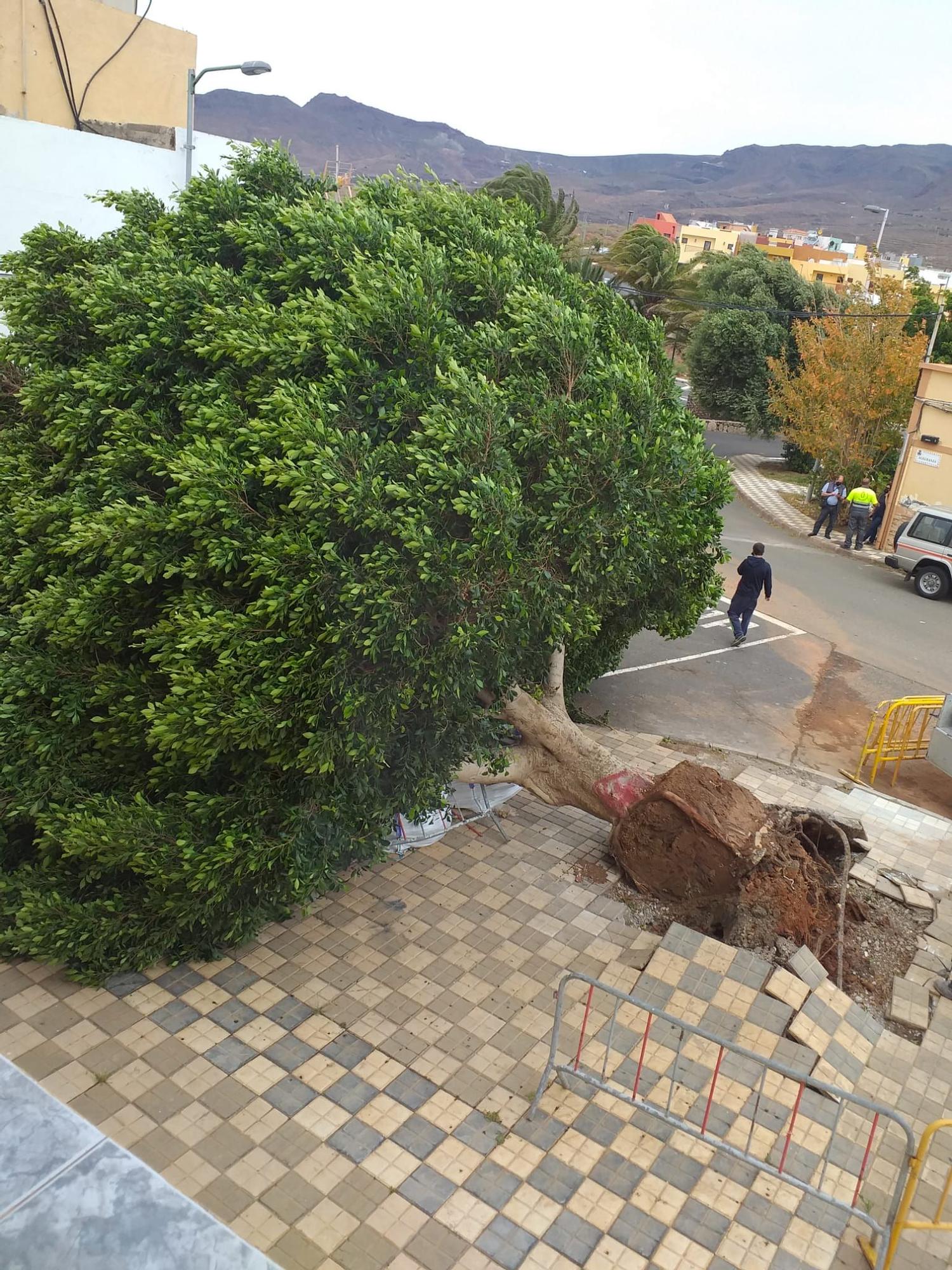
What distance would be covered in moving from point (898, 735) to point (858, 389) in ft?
41.5

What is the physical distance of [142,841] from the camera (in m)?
5.79

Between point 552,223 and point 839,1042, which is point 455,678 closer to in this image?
point 839,1042

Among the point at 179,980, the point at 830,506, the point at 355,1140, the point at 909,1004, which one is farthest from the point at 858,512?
the point at 355,1140

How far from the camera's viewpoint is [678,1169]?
17.5 feet

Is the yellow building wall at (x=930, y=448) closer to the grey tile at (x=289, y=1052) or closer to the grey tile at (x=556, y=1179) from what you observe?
the grey tile at (x=556, y=1179)

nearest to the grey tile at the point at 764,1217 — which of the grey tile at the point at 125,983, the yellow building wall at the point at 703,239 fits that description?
the grey tile at the point at 125,983

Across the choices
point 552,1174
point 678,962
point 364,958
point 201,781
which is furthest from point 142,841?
point 678,962

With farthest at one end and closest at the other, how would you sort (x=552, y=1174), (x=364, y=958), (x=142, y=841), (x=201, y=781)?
(x=364, y=958) → (x=201, y=781) → (x=142, y=841) → (x=552, y=1174)

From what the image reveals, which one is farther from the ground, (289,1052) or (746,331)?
(746,331)

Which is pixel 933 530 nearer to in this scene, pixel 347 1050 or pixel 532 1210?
pixel 347 1050

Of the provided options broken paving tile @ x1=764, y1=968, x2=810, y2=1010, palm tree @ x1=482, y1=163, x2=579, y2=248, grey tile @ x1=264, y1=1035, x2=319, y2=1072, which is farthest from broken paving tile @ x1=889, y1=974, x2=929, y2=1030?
palm tree @ x1=482, y1=163, x2=579, y2=248

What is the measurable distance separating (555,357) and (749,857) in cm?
393

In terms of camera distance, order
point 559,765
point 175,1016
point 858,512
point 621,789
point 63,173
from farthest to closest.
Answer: point 858,512 < point 63,173 < point 559,765 < point 621,789 < point 175,1016

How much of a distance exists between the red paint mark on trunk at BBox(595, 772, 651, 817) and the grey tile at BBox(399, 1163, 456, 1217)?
11.6ft
